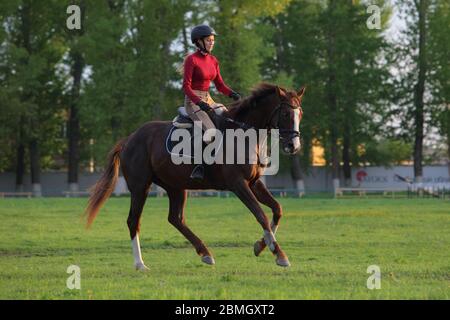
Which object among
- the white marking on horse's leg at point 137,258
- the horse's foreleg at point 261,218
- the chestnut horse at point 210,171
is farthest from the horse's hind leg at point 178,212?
the horse's foreleg at point 261,218

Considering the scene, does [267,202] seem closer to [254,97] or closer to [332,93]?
[254,97]

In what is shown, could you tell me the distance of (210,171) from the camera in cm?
1459

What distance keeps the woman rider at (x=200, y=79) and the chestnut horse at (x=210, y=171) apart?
0.82 feet

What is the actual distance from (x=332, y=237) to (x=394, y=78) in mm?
46940

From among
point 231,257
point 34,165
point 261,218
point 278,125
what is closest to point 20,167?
point 34,165

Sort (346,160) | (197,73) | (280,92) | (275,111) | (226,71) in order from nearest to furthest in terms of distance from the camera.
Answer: (280,92) → (275,111) → (197,73) → (226,71) → (346,160)

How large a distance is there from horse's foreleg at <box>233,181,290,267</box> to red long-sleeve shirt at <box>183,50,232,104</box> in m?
1.75

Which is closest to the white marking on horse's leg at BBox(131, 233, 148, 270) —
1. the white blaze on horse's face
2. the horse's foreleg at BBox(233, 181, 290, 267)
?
the horse's foreleg at BBox(233, 181, 290, 267)

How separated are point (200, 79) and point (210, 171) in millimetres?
1618

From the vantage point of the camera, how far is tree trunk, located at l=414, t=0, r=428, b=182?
209 ft

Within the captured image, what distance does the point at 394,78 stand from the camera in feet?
219
